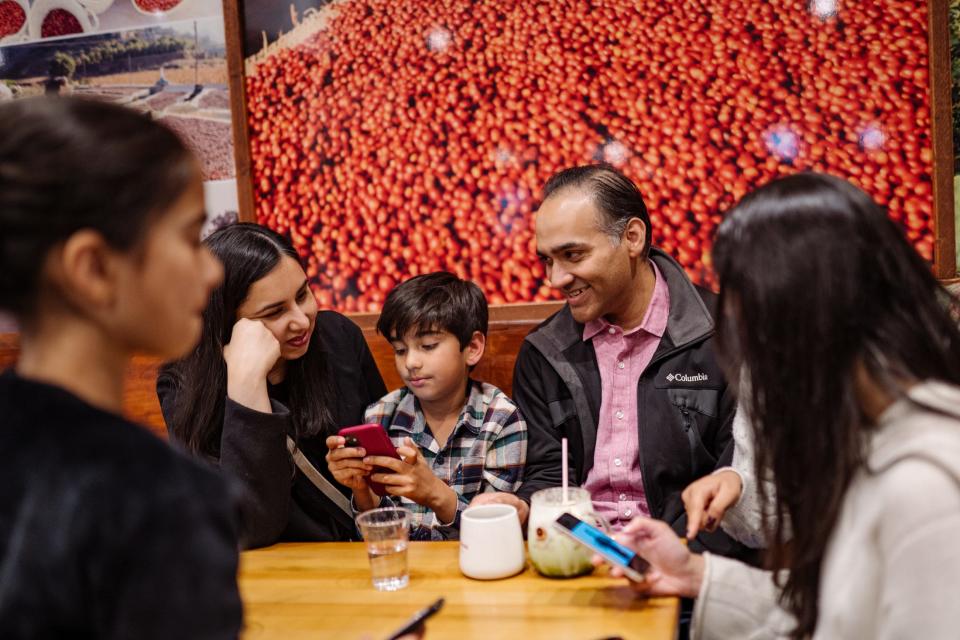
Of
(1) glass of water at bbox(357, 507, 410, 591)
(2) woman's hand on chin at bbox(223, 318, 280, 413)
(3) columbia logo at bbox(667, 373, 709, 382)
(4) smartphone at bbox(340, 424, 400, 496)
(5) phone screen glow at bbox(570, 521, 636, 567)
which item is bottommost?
(1) glass of water at bbox(357, 507, 410, 591)

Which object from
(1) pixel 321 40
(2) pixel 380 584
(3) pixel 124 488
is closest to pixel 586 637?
A: (2) pixel 380 584

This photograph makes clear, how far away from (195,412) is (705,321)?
1328 millimetres

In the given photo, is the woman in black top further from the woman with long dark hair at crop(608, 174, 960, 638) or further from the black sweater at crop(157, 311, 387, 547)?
the black sweater at crop(157, 311, 387, 547)

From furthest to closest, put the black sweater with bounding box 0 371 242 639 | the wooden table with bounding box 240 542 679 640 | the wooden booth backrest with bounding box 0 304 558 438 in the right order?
the wooden booth backrest with bounding box 0 304 558 438 < the wooden table with bounding box 240 542 679 640 < the black sweater with bounding box 0 371 242 639

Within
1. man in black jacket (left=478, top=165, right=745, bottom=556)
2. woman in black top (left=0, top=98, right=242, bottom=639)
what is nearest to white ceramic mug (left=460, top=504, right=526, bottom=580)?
man in black jacket (left=478, top=165, right=745, bottom=556)

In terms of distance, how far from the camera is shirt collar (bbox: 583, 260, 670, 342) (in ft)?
7.06

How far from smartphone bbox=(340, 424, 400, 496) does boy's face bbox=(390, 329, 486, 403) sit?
0.43m

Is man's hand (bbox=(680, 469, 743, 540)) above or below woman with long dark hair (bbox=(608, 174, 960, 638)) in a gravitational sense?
below

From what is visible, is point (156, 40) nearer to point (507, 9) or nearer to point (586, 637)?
point (507, 9)

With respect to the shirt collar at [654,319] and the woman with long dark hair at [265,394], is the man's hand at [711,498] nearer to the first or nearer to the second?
the shirt collar at [654,319]

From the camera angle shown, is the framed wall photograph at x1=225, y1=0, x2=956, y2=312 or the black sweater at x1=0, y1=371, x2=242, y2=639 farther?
the framed wall photograph at x1=225, y1=0, x2=956, y2=312

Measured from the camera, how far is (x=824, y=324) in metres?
0.95

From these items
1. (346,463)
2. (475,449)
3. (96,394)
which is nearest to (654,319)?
(475,449)

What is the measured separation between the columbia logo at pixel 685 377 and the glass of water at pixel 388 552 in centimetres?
92
